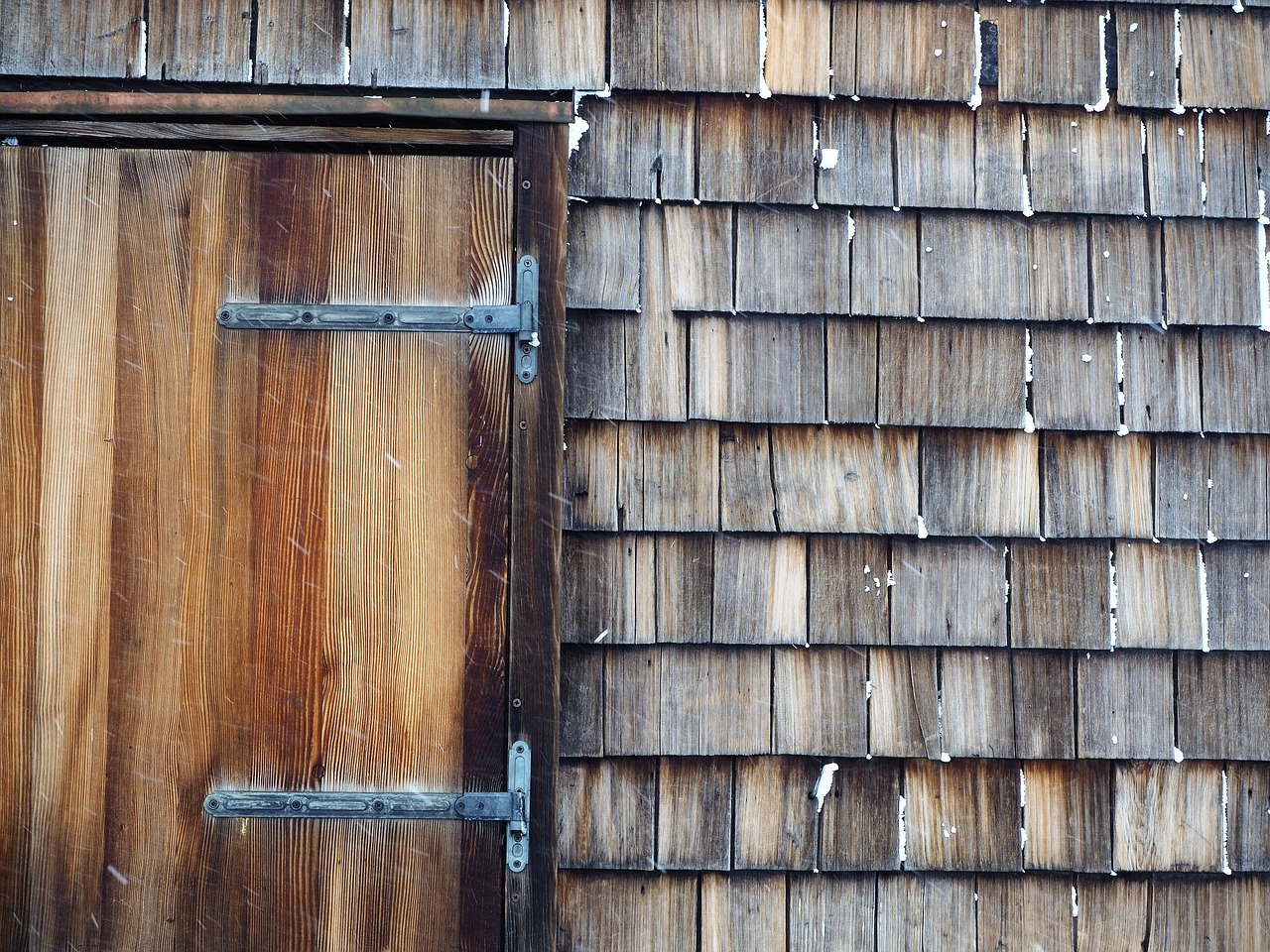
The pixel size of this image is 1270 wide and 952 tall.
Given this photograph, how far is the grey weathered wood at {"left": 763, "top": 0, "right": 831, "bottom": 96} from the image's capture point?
6.91 ft

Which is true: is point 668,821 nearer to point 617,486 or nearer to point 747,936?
point 747,936

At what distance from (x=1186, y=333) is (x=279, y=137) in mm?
1938

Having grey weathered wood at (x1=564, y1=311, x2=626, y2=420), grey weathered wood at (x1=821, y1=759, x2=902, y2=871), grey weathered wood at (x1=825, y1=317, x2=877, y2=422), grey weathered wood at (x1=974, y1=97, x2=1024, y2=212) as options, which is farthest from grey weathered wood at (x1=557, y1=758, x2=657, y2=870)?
grey weathered wood at (x1=974, y1=97, x2=1024, y2=212)

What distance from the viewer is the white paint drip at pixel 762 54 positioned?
2102 mm

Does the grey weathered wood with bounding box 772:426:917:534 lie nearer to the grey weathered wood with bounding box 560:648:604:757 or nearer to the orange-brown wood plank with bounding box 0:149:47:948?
the grey weathered wood with bounding box 560:648:604:757

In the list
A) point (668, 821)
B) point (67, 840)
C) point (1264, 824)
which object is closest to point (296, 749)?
point (67, 840)

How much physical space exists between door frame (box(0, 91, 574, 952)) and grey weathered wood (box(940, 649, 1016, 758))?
0.83 meters

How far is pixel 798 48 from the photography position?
6.91 feet

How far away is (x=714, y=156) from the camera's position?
2.10m

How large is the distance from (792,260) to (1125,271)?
72 cm

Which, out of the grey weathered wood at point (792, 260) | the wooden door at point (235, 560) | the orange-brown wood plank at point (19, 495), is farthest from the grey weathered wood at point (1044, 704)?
the orange-brown wood plank at point (19, 495)

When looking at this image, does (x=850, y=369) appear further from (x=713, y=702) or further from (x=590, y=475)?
(x=713, y=702)

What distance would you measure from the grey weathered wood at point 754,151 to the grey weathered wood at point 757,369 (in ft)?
0.88

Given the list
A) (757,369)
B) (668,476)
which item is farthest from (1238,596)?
(668,476)
